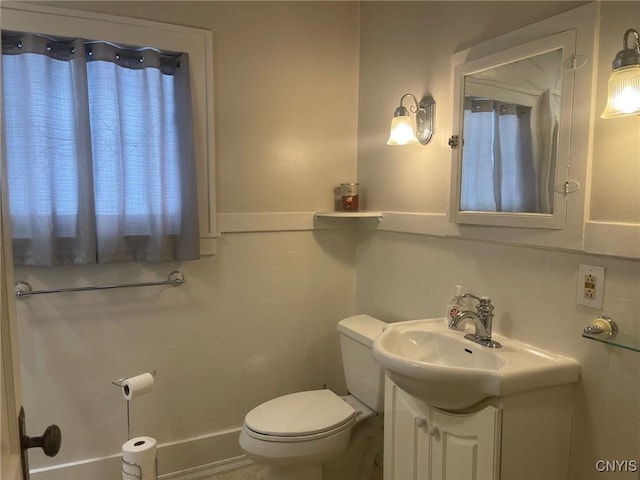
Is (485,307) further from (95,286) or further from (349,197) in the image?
(95,286)

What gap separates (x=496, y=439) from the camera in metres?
1.24

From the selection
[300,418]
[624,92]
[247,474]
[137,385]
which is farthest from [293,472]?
[624,92]

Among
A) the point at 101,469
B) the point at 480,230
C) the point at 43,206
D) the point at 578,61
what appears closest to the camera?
→ the point at 578,61

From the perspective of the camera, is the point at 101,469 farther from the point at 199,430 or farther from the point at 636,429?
the point at 636,429

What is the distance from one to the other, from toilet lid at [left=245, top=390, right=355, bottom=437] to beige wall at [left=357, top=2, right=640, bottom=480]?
20.5 inches

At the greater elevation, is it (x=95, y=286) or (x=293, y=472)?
(x=95, y=286)

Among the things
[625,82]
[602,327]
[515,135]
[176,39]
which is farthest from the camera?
[176,39]

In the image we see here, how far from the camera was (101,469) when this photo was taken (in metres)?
2.00

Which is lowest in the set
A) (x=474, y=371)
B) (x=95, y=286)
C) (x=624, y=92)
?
(x=474, y=371)

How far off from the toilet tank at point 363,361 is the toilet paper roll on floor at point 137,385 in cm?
89

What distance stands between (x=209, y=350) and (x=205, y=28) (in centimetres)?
155

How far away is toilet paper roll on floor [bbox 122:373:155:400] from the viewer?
5.98 ft

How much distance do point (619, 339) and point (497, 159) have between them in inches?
28.0

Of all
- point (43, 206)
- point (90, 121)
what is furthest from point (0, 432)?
point (90, 121)
